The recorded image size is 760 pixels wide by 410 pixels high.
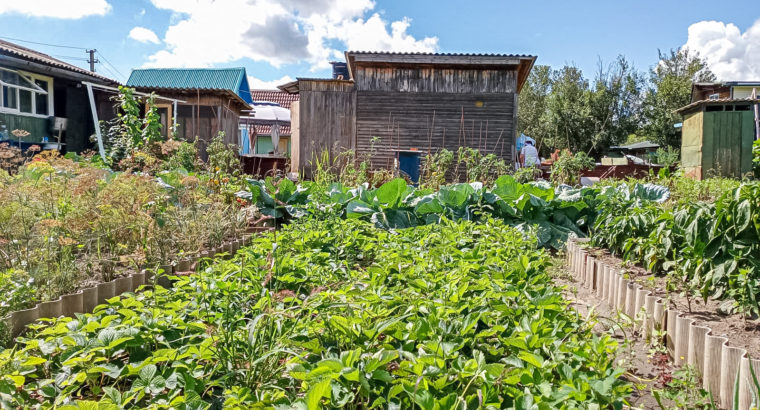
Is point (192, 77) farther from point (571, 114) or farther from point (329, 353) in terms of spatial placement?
point (329, 353)

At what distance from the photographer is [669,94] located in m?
27.3

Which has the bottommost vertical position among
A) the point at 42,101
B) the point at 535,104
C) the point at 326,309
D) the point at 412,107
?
the point at 326,309

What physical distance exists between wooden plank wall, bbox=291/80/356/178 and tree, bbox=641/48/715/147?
19890 millimetres

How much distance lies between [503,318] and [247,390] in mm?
937

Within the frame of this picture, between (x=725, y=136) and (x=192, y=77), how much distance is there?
81.6 feet

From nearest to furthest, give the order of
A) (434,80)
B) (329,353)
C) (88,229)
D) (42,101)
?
(329,353) → (88,229) → (434,80) → (42,101)

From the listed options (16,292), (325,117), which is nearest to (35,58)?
(325,117)

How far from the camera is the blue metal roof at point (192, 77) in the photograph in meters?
27.7

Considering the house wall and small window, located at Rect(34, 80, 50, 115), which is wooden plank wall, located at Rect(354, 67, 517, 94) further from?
small window, located at Rect(34, 80, 50, 115)

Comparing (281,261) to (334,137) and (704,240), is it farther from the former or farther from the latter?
(334,137)

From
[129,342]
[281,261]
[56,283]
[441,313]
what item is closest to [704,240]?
[441,313]

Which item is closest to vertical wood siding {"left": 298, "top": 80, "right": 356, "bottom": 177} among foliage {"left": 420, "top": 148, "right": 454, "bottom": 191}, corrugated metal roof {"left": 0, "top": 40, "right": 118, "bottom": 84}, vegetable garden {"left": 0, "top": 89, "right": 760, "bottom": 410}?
foliage {"left": 420, "top": 148, "right": 454, "bottom": 191}

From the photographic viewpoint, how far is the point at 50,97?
14.6 m

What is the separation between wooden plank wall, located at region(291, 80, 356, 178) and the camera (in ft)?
44.9
